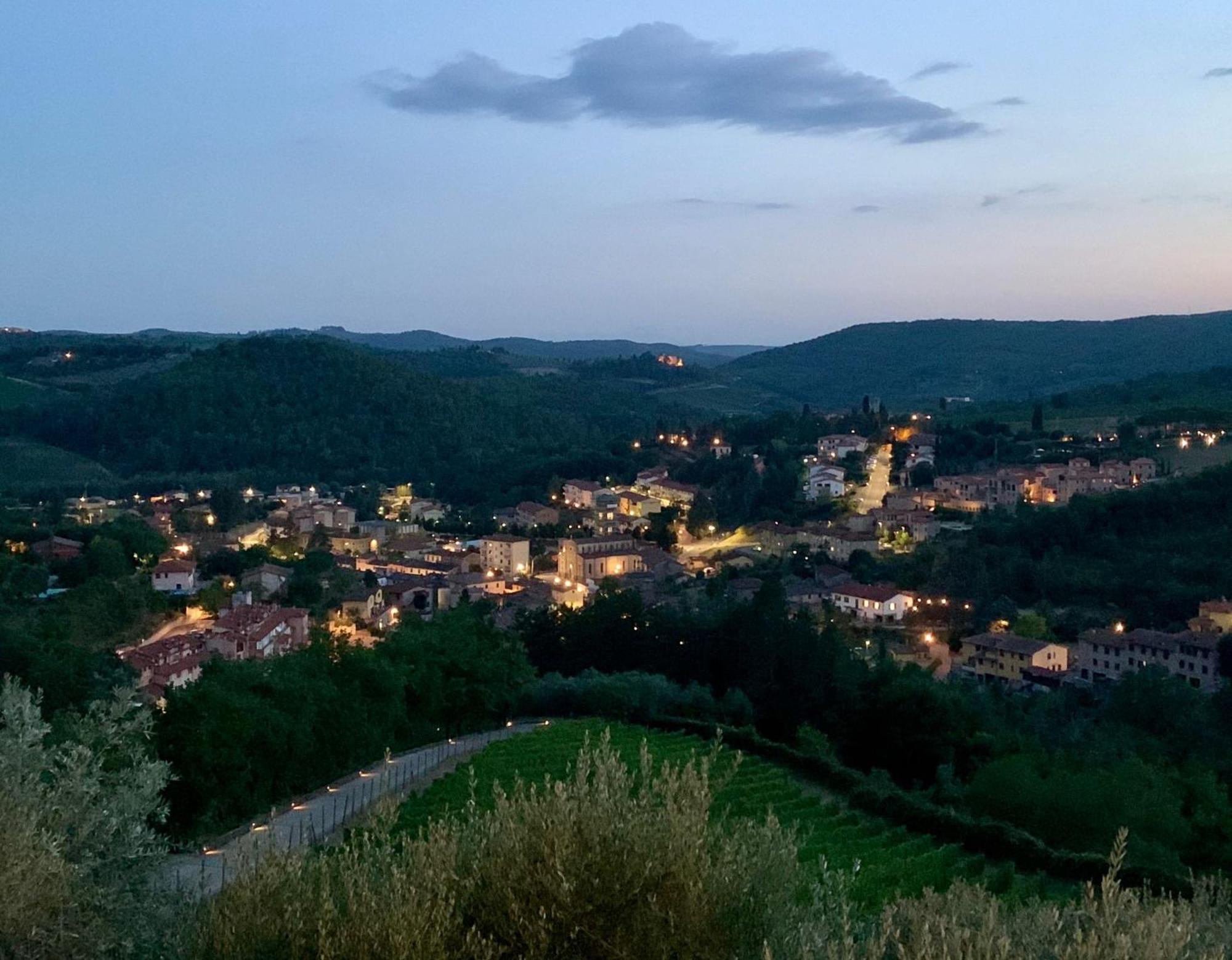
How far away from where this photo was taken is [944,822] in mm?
17000

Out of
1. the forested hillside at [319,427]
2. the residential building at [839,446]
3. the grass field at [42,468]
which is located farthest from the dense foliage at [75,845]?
the grass field at [42,468]

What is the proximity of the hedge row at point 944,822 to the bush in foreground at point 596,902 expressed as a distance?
30.3ft

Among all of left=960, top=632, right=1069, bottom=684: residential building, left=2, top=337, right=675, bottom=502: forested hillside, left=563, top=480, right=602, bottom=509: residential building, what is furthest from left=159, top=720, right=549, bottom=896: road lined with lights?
left=2, top=337, right=675, bottom=502: forested hillside

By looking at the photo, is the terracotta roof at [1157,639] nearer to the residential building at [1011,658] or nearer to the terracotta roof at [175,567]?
the residential building at [1011,658]

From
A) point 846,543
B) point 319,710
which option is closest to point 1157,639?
point 846,543

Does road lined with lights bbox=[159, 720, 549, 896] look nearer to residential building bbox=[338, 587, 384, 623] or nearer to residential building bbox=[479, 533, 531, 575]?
residential building bbox=[338, 587, 384, 623]

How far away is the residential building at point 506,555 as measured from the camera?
49.0 m

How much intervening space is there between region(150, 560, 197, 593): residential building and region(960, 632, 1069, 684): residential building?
25.4m

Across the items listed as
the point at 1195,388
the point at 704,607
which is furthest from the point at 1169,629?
the point at 1195,388

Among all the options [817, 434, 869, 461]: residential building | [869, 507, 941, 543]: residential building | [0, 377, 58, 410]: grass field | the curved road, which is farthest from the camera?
[0, 377, 58, 410]: grass field

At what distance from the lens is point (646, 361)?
130875 mm

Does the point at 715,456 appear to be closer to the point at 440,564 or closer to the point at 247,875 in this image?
the point at 440,564

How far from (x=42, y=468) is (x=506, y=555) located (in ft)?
107

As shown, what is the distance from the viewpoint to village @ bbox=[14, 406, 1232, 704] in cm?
3294
